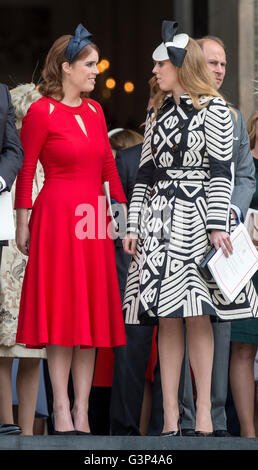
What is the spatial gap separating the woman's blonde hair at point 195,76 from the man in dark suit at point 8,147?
90cm

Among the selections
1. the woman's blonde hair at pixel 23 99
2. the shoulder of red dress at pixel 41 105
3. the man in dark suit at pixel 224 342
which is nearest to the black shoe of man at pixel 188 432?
the man in dark suit at pixel 224 342

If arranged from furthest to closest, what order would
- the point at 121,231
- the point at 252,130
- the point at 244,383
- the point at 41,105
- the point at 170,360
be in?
the point at 252,130 → the point at 244,383 → the point at 121,231 → the point at 41,105 → the point at 170,360

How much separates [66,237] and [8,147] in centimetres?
56

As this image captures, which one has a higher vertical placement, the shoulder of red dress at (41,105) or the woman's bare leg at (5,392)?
the shoulder of red dress at (41,105)

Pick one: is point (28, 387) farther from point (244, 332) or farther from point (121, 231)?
point (244, 332)

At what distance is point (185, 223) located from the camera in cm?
573

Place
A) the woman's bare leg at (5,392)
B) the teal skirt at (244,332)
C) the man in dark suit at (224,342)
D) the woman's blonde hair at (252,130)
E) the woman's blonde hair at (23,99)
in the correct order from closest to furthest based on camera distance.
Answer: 1. the man in dark suit at (224,342)
2. the woman's bare leg at (5,392)
3. the woman's blonde hair at (23,99)
4. the teal skirt at (244,332)
5. the woman's blonde hair at (252,130)

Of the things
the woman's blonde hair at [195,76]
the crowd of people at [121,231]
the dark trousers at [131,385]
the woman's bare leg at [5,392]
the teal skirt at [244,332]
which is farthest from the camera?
the dark trousers at [131,385]

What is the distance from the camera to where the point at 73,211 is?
5.91 meters

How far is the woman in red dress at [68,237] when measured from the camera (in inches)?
228

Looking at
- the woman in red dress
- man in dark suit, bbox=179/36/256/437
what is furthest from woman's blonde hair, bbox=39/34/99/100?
man in dark suit, bbox=179/36/256/437

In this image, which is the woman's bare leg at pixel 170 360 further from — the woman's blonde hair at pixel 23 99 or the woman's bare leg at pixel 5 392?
the woman's blonde hair at pixel 23 99

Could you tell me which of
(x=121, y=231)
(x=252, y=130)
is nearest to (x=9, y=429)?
(x=121, y=231)

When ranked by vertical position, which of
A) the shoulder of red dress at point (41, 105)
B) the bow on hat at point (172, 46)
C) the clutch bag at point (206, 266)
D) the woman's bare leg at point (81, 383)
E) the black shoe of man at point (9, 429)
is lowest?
the black shoe of man at point (9, 429)
